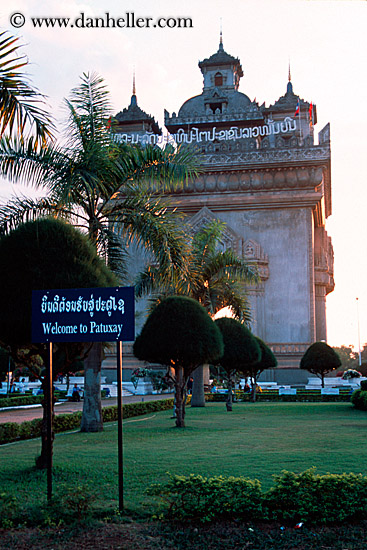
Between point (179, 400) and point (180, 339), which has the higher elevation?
point (180, 339)

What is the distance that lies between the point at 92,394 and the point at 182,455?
5.72 meters

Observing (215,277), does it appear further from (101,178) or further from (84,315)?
(84,315)

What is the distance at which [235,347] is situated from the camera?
2378cm

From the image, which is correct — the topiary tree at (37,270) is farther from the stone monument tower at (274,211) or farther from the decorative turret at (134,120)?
the decorative turret at (134,120)

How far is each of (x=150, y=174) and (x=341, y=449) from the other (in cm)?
728

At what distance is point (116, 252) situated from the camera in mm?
15414

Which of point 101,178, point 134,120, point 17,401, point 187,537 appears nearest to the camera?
point 187,537

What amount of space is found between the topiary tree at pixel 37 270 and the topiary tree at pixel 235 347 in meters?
14.2

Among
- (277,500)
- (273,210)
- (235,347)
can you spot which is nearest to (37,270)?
(277,500)

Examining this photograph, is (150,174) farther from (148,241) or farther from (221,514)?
(221,514)

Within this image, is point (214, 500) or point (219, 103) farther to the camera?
point (219, 103)

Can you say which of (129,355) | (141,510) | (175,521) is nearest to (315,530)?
(175,521)

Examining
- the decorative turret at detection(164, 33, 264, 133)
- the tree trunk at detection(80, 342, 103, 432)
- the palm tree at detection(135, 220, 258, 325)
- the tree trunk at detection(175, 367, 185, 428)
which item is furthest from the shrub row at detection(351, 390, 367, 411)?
the decorative turret at detection(164, 33, 264, 133)

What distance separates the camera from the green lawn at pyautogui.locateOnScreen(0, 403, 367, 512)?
8453 mm
